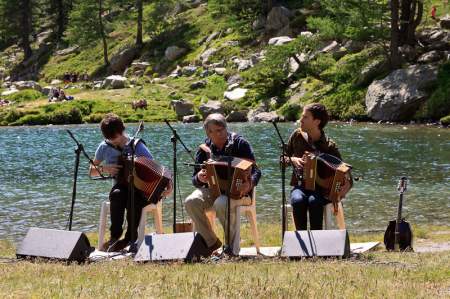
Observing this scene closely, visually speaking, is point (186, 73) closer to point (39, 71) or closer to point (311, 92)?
point (311, 92)

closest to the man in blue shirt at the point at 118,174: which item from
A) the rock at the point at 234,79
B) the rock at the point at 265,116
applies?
the rock at the point at 265,116

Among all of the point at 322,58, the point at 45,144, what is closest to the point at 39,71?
the point at 322,58

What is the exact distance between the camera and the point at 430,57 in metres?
45.7

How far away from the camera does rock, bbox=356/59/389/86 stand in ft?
155

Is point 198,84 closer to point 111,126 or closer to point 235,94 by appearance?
Answer: point 235,94

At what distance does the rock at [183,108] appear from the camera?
175 ft

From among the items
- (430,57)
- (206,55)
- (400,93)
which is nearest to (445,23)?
(430,57)

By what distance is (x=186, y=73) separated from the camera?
220ft

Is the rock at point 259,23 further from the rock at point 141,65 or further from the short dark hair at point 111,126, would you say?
the short dark hair at point 111,126

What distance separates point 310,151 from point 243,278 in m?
3.38

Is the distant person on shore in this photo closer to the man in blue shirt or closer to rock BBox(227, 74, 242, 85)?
the man in blue shirt

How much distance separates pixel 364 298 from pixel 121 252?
4.82 meters

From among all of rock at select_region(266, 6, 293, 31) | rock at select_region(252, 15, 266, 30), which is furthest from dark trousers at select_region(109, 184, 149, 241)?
rock at select_region(252, 15, 266, 30)

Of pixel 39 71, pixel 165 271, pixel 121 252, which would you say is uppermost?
pixel 165 271
